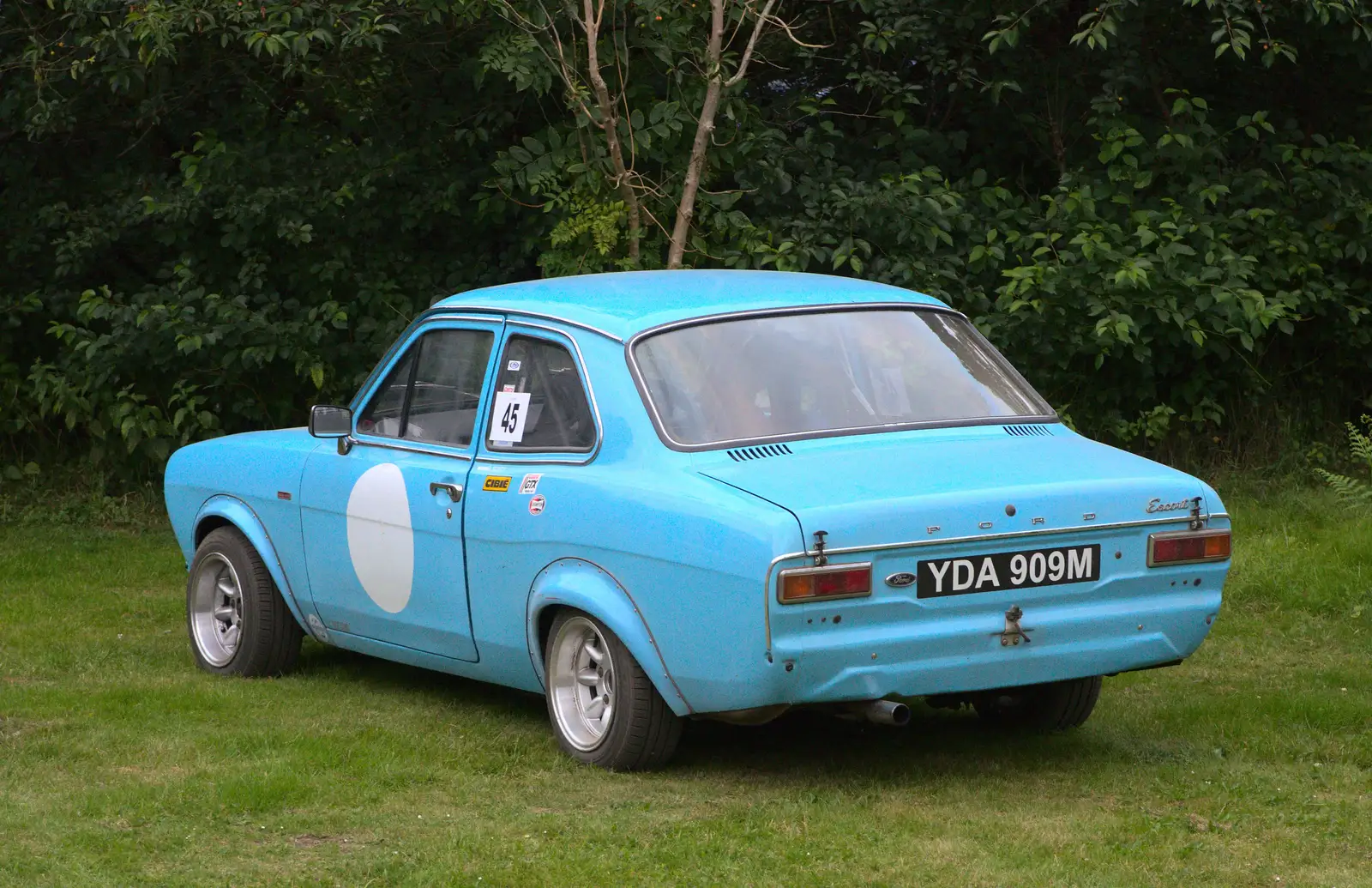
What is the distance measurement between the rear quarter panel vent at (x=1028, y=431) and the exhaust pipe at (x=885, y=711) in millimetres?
1145

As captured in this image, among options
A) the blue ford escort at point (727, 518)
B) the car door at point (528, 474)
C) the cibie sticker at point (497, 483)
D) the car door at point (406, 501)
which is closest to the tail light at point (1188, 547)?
the blue ford escort at point (727, 518)

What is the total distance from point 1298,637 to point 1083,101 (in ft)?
18.9

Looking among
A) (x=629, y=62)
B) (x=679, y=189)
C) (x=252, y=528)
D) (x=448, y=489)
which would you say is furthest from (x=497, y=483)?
(x=629, y=62)

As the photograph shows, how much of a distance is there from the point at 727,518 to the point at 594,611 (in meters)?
0.72

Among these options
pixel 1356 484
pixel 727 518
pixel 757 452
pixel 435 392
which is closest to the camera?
pixel 727 518

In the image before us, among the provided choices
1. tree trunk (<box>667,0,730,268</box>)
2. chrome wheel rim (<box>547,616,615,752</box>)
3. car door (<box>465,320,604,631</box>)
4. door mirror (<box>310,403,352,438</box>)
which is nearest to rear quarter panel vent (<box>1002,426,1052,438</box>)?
car door (<box>465,320,604,631</box>)

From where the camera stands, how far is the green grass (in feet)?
16.8

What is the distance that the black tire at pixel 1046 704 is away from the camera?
22.0 ft

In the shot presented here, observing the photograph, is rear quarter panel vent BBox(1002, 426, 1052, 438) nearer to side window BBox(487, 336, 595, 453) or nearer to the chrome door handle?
side window BBox(487, 336, 595, 453)

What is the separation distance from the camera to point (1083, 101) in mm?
13438

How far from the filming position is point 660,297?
6707mm

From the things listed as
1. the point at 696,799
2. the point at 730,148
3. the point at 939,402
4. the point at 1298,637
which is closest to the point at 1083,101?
the point at 730,148

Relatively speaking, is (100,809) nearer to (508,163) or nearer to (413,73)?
(508,163)

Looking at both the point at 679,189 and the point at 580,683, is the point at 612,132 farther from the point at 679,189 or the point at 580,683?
the point at 580,683
